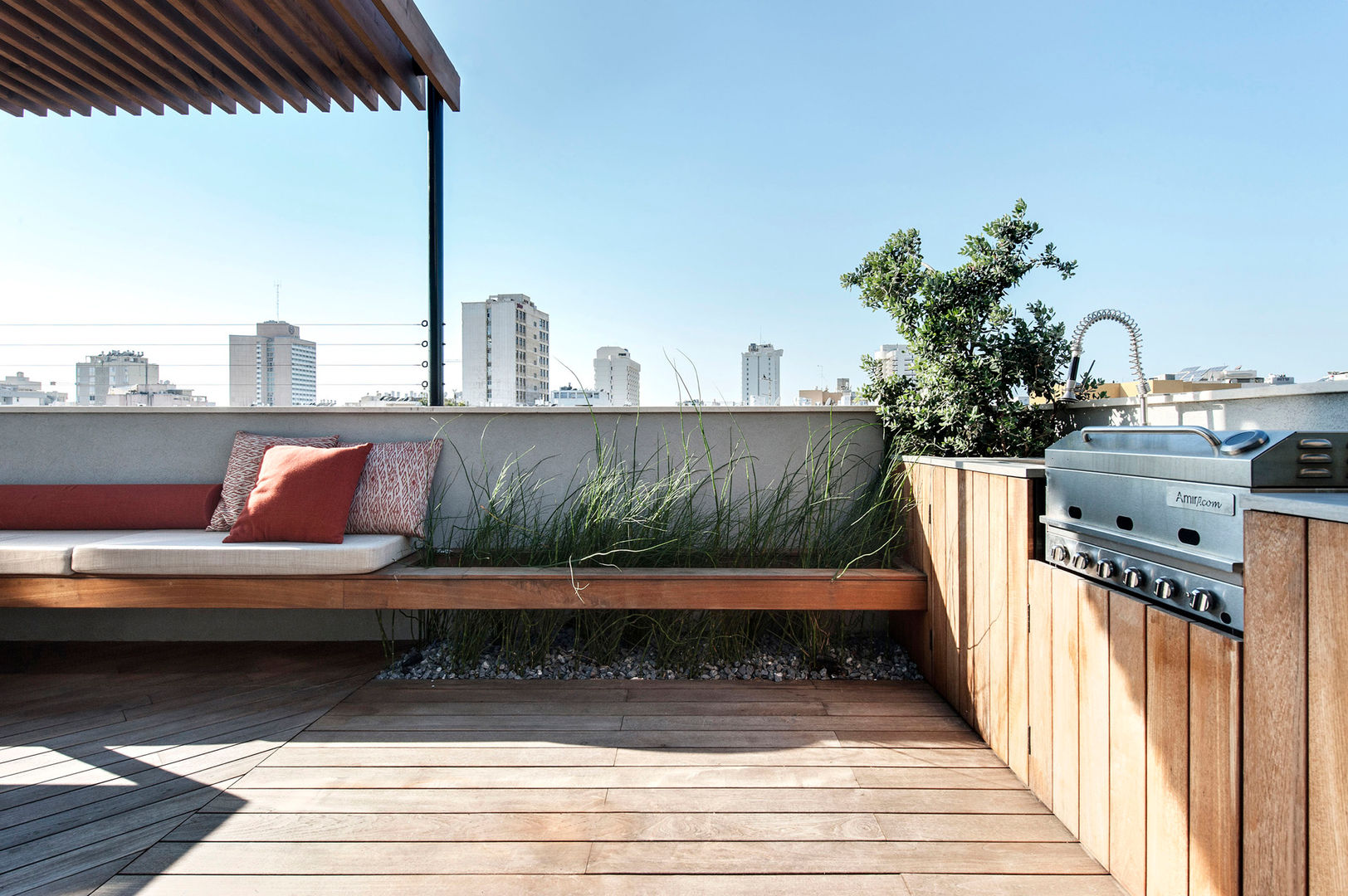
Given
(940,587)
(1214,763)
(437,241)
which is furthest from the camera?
(437,241)

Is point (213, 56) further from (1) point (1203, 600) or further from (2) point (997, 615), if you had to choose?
(1) point (1203, 600)

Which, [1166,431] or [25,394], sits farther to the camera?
[25,394]

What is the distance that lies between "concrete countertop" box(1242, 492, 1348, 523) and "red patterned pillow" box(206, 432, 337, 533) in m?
3.03

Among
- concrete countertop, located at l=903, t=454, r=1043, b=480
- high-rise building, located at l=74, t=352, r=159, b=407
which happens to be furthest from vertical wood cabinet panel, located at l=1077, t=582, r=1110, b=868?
high-rise building, located at l=74, t=352, r=159, b=407

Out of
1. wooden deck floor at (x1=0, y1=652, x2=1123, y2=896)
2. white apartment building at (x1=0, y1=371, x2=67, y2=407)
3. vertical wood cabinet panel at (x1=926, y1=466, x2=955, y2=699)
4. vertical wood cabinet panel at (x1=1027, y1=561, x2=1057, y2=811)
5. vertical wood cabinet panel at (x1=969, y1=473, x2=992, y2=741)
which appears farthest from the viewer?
white apartment building at (x1=0, y1=371, x2=67, y2=407)

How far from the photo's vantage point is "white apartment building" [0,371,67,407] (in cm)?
302

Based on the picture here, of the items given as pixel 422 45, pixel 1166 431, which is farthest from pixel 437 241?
pixel 1166 431

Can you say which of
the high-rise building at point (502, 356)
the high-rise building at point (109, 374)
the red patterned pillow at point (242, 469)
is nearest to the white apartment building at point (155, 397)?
the high-rise building at point (109, 374)

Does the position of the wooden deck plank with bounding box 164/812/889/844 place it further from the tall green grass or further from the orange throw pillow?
the orange throw pillow

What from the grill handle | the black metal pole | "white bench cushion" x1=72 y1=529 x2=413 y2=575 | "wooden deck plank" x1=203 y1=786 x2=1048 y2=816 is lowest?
"wooden deck plank" x1=203 y1=786 x2=1048 y2=816

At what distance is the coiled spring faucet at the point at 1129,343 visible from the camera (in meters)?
1.78

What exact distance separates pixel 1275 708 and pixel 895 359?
1.90 meters

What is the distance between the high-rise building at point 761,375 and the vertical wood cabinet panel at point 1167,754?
1842 millimetres

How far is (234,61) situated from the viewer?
2904 mm
